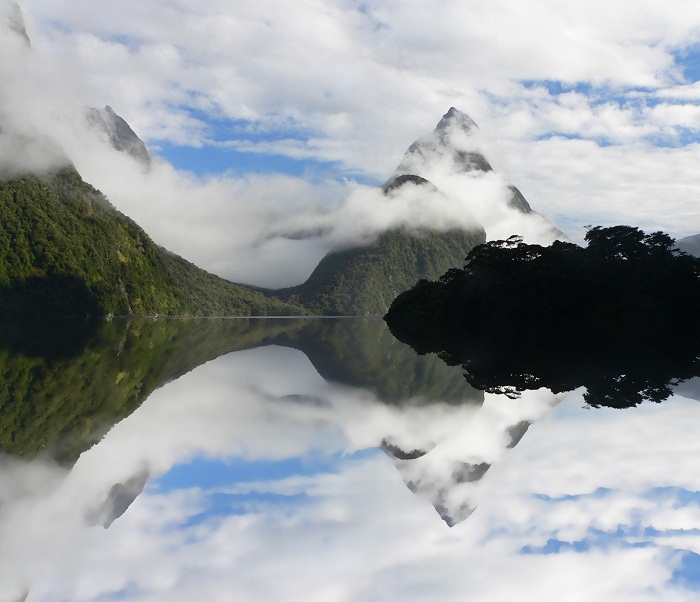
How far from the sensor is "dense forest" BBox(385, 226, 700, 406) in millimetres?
32625

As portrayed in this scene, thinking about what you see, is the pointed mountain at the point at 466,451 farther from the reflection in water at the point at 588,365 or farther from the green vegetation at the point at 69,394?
the green vegetation at the point at 69,394

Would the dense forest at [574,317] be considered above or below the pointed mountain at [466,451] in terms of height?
below

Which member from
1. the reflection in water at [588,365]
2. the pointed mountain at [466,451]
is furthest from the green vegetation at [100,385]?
the pointed mountain at [466,451]

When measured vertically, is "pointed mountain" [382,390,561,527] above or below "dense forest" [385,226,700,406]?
above

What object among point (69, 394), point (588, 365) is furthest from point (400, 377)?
point (69, 394)

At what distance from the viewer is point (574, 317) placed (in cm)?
7588

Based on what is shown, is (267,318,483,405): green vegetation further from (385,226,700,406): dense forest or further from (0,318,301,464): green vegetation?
(0,318,301,464): green vegetation

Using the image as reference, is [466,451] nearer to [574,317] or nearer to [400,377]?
[400,377]

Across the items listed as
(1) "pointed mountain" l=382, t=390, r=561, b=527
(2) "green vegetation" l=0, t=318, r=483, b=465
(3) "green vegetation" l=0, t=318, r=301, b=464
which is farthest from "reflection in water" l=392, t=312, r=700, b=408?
(3) "green vegetation" l=0, t=318, r=301, b=464

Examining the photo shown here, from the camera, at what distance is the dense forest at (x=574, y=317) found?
1284 inches

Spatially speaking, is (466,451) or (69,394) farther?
(69,394)

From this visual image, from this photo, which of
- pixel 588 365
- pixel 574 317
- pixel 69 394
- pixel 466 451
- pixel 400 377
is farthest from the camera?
pixel 574 317

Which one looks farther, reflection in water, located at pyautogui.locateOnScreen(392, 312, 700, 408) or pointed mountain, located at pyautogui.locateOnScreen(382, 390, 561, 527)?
reflection in water, located at pyautogui.locateOnScreen(392, 312, 700, 408)

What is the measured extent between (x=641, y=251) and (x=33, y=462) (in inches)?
3021
